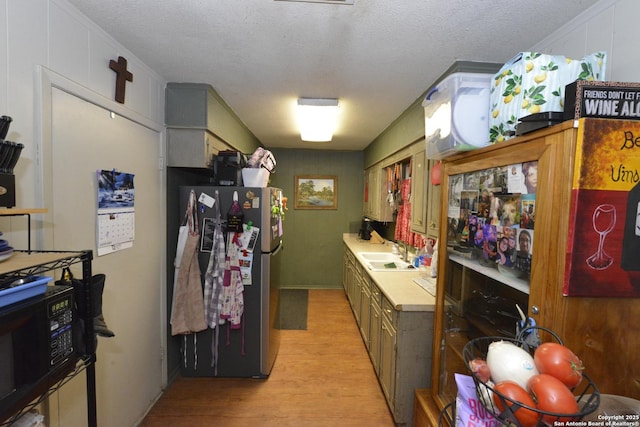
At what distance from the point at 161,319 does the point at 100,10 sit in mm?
2035

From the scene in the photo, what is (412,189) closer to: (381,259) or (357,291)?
(381,259)

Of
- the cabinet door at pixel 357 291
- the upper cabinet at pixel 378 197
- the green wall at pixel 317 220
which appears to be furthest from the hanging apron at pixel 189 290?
the green wall at pixel 317 220

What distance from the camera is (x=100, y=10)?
1327mm

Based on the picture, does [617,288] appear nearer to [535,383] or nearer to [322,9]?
[535,383]

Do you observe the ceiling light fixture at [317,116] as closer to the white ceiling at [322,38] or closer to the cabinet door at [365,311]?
the white ceiling at [322,38]

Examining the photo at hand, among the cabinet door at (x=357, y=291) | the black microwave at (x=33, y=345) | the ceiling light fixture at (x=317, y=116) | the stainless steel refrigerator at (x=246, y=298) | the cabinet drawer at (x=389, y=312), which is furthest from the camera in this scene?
the cabinet door at (x=357, y=291)

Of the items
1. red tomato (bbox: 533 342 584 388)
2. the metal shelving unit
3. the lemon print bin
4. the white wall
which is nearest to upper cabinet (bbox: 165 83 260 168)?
the white wall

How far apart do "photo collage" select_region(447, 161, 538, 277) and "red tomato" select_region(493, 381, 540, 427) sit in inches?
19.2

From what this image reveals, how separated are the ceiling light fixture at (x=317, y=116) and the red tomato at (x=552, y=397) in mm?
2258

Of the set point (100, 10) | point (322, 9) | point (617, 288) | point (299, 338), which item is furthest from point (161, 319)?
point (617, 288)

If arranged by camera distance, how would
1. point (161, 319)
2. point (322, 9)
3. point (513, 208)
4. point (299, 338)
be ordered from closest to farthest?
1. point (513, 208)
2. point (322, 9)
3. point (161, 319)
4. point (299, 338)

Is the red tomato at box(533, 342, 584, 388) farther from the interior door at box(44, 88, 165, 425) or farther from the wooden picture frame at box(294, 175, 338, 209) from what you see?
the wooden picture frame at box(294, 175, 338, 209)

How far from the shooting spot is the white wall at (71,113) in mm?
1102

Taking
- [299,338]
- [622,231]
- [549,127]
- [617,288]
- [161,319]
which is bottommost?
[299,338]
